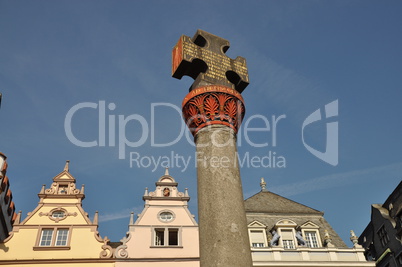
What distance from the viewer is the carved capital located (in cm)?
1095

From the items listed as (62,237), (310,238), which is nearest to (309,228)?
(310,238)

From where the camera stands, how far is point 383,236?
30859 mm

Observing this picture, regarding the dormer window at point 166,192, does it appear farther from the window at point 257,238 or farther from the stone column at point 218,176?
the stone column at point 218,176

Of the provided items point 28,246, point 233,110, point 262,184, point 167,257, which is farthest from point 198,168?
point 262,184

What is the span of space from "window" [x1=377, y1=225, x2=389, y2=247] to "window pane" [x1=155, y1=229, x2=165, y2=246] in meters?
17.5

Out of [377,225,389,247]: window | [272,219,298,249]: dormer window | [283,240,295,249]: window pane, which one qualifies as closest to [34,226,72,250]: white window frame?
[272,219,298,249]: dormer window

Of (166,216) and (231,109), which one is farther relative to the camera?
(166,216)

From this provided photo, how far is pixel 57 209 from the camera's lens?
24016 millimetres

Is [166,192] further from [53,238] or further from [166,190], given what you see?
[53,238]

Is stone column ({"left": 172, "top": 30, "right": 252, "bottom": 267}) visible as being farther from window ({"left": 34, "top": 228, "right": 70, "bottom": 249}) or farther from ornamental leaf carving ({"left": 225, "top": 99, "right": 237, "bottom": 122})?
window ({"left": 34, "top": 228, "right": 70, "bottom": 249})

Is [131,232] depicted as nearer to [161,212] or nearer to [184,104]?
[161,212]

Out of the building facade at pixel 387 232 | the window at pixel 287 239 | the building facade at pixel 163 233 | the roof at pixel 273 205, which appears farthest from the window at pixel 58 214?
the building facade at pixel 387 232

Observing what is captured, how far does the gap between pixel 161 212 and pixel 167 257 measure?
123 inches

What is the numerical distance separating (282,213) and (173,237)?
26.2 feet
